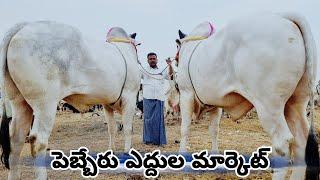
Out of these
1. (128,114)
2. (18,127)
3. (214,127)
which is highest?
(18,127)

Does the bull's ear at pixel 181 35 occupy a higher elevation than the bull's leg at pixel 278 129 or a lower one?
higher

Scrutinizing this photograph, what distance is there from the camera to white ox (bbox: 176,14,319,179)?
4.62 meters

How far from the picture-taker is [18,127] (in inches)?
225

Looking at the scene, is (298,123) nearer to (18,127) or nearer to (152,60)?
(18,127)

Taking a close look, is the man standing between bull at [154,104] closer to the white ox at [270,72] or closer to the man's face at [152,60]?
the man's face at [152,60]

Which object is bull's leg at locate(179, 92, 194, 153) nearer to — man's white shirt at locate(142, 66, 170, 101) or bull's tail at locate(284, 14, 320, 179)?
bull's tail at locate(284, 14, 320, 179)

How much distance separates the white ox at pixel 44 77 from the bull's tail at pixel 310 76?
8.41 feet

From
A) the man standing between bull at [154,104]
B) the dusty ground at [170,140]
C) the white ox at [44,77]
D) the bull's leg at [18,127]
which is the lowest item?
the dusty ground at [170,140]

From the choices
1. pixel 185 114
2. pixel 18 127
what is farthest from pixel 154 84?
pixel 18 127

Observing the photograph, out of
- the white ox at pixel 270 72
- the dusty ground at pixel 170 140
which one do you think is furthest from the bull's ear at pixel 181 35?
the dusty ground at pixel 170 140

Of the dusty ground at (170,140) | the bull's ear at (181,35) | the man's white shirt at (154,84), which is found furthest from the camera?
the man's white shirt at (154,84)

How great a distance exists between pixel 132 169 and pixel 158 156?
407mm

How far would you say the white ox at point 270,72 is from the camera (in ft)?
15.1

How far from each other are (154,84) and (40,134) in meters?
4.38
